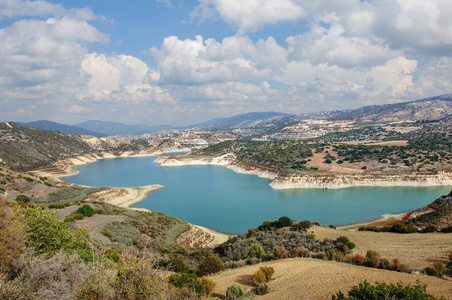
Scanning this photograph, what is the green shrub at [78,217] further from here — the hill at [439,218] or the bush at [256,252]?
the hill at [439,218]

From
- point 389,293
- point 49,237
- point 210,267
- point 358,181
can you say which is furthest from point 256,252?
point 358,181

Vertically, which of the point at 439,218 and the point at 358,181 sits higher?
the point at 439,218

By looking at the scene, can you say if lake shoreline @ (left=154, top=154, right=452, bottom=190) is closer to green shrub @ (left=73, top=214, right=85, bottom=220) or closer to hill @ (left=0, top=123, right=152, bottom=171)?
green shrub @ (left=73, top=214, right=85, bottom=220)

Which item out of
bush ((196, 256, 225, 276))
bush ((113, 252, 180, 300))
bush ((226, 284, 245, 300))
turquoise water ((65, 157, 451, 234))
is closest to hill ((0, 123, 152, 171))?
turquoise water ((65, 157, 451, 234))

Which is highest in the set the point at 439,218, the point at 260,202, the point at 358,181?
the point at 439,218

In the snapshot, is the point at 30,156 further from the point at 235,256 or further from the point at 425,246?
the point at 425,246

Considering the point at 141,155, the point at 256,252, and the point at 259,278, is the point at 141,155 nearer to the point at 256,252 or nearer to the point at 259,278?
the point at 256,252

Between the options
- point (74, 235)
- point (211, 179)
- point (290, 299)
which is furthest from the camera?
point (211, 179)

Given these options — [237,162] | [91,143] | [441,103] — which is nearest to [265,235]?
[237,162]
